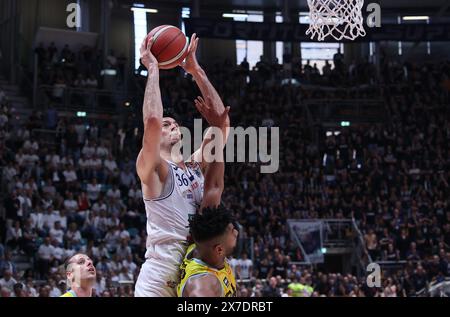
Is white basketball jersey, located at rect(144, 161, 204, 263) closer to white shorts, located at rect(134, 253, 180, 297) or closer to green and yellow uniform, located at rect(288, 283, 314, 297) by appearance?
white shorts, located at rect(134, 253, 180, 297)

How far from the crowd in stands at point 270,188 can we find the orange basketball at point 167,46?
8048 mm

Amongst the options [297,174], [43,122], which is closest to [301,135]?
[297,174]

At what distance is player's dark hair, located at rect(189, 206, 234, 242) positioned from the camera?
13.0 ft

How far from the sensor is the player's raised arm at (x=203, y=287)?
3.80 meters

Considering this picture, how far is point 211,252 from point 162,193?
583 millimetres

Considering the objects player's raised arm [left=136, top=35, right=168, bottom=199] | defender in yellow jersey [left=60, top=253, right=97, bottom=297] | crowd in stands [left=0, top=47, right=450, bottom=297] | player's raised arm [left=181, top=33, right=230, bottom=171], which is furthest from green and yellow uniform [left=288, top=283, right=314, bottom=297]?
player's raised arm [left=136, top=35, right=168, bottom=199]

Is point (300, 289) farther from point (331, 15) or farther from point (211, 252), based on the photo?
point (211, 252)

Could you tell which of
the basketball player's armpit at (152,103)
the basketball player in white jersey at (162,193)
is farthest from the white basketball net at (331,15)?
the basketball player's armpit at (152,103)

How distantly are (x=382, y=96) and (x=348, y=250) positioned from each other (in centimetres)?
626

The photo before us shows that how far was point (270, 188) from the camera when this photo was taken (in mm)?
17281

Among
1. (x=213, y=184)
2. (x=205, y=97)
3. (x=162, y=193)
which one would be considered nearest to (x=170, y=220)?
(x=162, y=193)

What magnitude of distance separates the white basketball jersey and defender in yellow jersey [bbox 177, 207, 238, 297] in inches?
11.9
